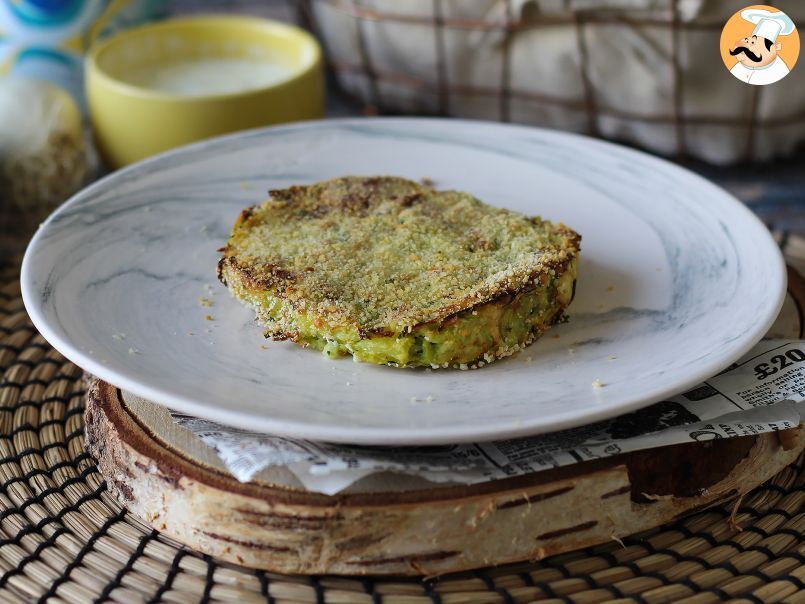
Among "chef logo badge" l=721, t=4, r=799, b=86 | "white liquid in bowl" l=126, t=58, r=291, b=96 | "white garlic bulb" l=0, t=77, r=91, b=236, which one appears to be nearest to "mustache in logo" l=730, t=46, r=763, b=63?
"chef logo badge" l=721, t=4, r=799, b=86

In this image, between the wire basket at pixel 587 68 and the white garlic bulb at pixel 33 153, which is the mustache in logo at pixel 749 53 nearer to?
the wire basket at pixel 587 68

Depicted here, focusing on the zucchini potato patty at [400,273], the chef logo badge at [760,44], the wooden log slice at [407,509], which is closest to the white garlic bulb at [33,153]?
the zucchini potato patty at [400,273]

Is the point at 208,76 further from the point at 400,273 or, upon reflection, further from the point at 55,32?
the point at 400,273

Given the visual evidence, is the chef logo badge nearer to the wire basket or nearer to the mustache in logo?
the mustache in logo

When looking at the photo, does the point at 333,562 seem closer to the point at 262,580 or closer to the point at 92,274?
the point at 262,580

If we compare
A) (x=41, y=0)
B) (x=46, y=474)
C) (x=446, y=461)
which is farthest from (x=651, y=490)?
(x=41, y=0)
